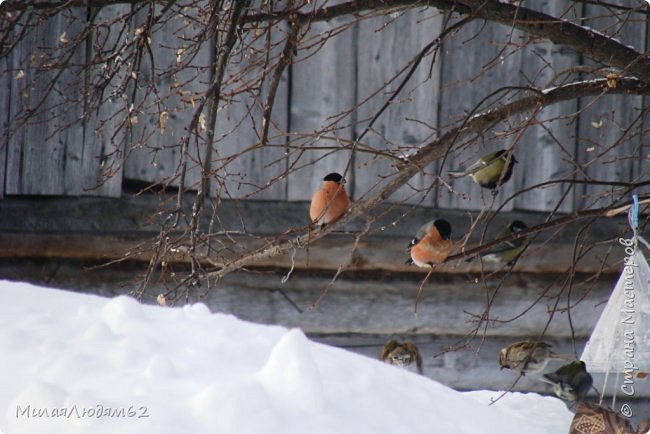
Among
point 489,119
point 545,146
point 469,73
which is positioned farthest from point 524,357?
point 489,119

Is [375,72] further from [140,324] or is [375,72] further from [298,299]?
[140,324]

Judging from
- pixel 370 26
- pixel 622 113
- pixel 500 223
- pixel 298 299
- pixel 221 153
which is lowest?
pixel 298 299

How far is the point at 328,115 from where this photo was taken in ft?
13.3

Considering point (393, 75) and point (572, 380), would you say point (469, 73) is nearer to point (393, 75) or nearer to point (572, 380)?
point (393, 75)

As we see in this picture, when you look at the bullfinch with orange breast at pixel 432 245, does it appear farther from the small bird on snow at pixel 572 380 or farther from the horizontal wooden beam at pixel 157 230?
the small bird on snow at pixel 572 380

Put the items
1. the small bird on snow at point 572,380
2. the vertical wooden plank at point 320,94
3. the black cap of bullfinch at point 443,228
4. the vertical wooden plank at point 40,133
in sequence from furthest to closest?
the vertical wooden plank at point 320,94
the vertical wooden plank at point 40,133
the black cap of bullfinch at point 443,228
the small bird on snow at point 572,380

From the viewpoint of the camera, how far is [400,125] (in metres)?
4.08

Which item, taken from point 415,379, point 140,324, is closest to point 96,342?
point 140,324

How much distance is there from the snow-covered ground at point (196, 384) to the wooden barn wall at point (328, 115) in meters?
1.90

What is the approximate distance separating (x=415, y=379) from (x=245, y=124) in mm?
2298

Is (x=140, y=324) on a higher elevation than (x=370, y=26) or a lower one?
lower

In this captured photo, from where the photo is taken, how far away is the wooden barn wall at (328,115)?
3.90m

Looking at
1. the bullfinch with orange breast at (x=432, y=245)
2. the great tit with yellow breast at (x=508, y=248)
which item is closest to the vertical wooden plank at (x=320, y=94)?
the bullfinch with orange breast at (x=432, y=245)

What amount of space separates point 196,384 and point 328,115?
254 centimetres
